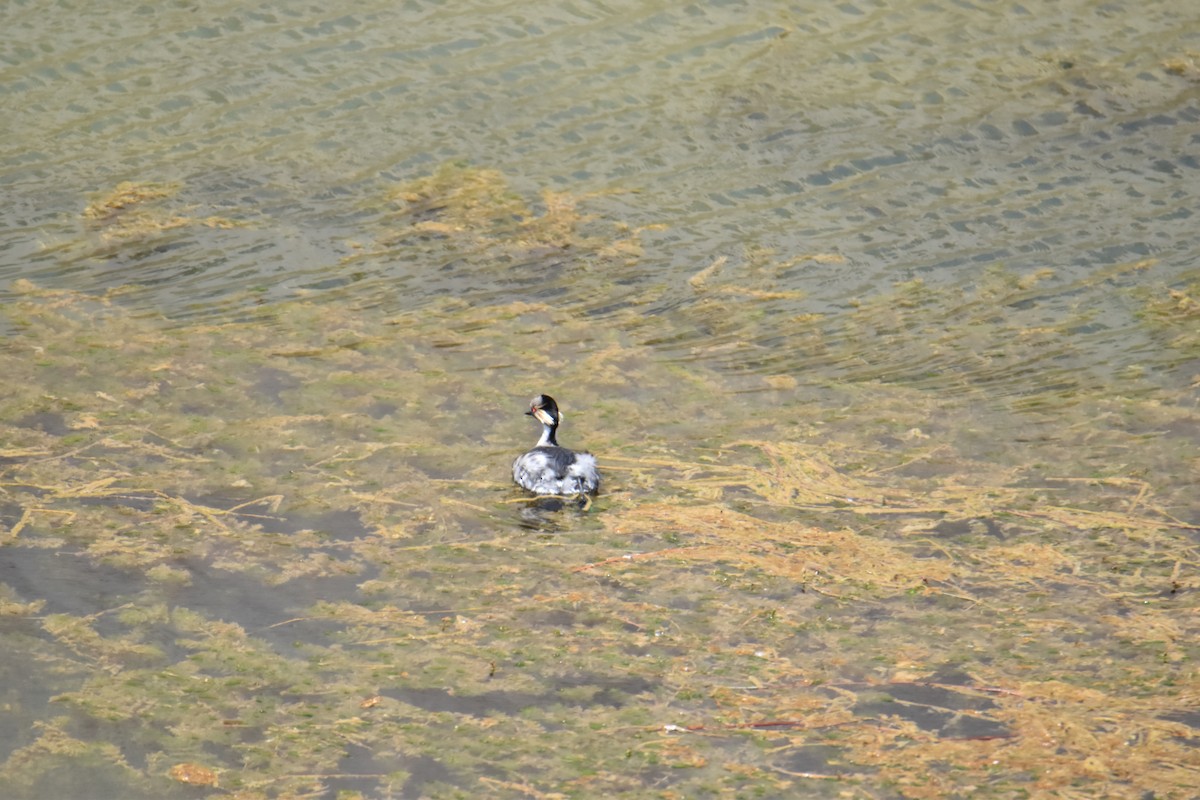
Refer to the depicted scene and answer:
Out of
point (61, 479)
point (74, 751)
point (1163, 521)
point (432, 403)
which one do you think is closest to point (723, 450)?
point (432, 403)

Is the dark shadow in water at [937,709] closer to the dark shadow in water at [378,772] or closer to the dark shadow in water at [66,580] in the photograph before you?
the dark shadow in water at [378,772]

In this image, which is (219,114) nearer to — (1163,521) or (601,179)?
(601,179)

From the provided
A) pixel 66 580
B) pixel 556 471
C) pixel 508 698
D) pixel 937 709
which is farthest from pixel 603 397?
pixel 937 709

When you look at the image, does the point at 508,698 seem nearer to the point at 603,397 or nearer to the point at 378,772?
the point at 378,772

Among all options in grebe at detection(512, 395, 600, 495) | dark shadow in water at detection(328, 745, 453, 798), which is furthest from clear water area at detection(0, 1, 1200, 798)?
grebe at detection(512, 395, 600, 495)

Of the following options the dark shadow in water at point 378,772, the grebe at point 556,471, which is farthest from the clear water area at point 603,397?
the grebe at point 556,471

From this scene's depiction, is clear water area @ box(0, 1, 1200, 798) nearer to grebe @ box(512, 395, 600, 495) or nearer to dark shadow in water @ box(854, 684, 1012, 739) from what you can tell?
dark shadow in water @ box(854, 684, 1012, 739)
